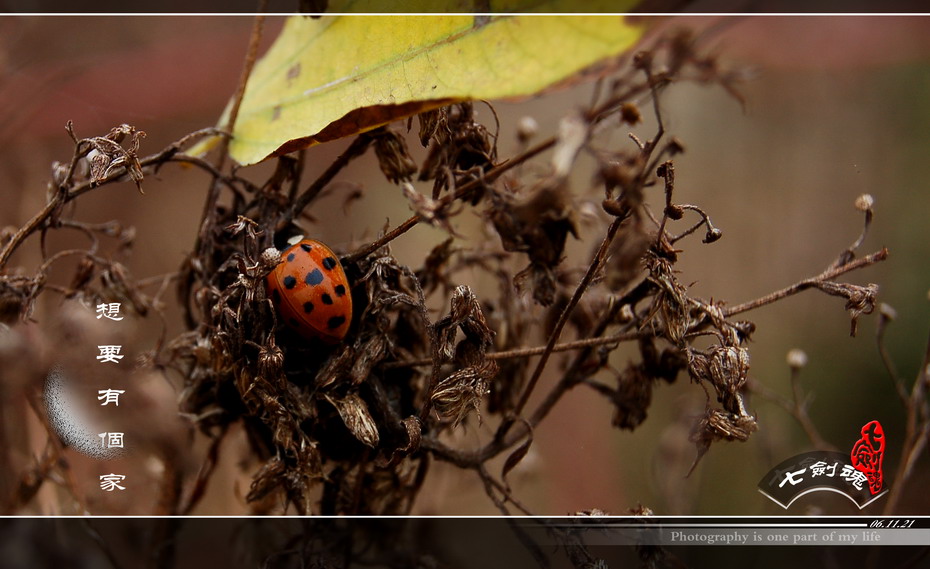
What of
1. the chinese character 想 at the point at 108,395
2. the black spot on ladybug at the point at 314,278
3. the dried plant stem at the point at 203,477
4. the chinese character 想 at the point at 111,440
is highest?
the black spot on ladybug at the point at 314,278

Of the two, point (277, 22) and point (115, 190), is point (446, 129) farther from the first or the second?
point (115, 190)

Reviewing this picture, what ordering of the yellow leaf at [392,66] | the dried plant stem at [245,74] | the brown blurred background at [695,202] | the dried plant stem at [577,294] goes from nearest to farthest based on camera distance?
the yellow leaf at [392,66] → the dried plant stem at [577,294] → the dried plant stem at [245,74] → the brown blurred background at [695,202]

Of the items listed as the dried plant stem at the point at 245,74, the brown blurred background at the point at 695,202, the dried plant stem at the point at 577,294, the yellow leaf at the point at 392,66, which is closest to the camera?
the yellow leaf at the point at 392,66

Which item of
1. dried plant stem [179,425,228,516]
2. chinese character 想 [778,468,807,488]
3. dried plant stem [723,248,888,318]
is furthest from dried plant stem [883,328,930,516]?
dried plant stem [179,425,228,516]

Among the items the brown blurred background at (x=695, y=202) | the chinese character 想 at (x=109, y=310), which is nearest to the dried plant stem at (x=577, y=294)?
the brown blurred background at (x=695, y=202)

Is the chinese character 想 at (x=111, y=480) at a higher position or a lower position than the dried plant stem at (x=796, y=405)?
higher

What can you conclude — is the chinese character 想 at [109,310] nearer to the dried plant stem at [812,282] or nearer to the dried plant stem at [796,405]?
the dried plant stem at [812,282]

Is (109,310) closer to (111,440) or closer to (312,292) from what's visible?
(111,440)

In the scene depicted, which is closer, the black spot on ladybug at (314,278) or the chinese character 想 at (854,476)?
the black spot on ladybug at (314,278)
